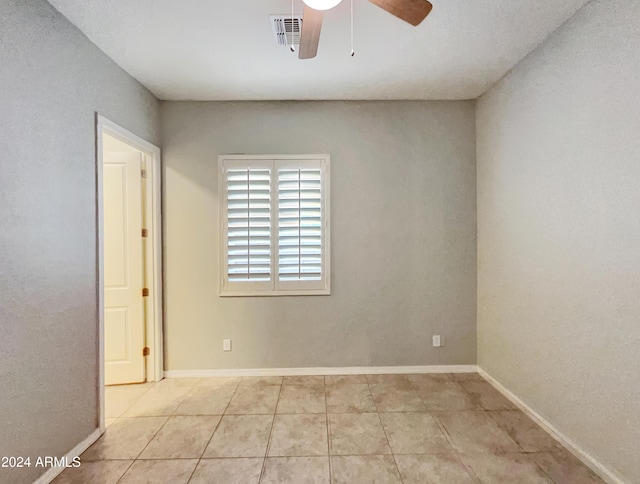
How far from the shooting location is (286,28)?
6.93ft

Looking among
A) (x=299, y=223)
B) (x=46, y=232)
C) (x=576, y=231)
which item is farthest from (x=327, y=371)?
(x=46, y=232)

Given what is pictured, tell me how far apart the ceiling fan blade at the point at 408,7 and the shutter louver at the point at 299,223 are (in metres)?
1.88

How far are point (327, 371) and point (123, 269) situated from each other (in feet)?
7.51

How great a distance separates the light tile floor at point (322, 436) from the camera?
6.36 ft

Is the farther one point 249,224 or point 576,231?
point 249,224

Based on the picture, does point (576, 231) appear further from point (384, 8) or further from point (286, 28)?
point (286, 28)

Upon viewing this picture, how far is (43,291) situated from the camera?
1.84m

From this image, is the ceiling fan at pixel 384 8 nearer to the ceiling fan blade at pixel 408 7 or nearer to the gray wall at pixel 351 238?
the ceiling fan blade at pixel 408 7

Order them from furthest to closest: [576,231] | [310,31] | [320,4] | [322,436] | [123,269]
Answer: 1. [123,269]
2. [322,436]
3. [576,231]
4. [310,31]
5. [320,4]

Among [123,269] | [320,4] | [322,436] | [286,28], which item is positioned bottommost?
[322,436]

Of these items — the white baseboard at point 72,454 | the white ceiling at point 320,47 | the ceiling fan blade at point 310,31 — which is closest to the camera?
the ceiling fan blade at point 310,31

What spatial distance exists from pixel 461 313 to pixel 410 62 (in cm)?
245

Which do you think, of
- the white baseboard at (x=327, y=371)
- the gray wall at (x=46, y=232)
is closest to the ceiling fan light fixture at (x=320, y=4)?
the gray wall at (x=46, y=232)

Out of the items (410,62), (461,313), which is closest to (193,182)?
(410,62)
